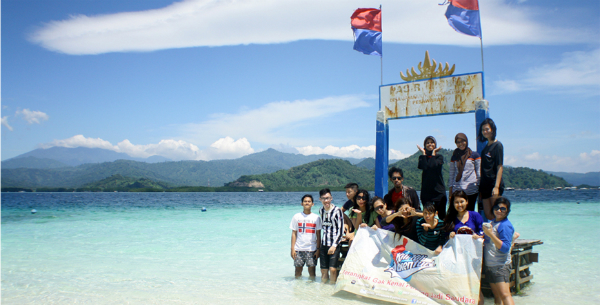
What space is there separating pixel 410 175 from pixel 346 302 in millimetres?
52804

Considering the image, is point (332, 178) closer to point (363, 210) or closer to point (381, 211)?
point (363, 210)

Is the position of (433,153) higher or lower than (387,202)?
higher

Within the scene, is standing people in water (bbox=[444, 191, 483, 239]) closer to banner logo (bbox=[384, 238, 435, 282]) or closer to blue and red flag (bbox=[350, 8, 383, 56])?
banner logo (bbox=[384, 238, 435, 282])

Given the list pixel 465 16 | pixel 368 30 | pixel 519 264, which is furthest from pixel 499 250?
pixel 368 30

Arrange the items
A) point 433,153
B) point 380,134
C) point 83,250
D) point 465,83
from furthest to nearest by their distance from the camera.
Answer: point 83,250, point 380,134, point 465,83, point 433,153

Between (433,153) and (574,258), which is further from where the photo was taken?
(574,258)

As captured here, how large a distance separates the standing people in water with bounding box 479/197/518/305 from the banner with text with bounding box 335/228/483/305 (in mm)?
140

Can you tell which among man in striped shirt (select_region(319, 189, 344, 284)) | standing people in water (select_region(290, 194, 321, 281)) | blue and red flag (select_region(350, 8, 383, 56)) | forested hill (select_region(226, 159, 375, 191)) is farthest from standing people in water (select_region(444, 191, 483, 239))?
forested hill (select_region(226, 159, 375, 191))

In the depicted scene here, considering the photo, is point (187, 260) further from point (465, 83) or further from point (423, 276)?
point (465, 83)

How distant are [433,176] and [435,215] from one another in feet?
2.67

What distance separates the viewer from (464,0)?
21.2ft

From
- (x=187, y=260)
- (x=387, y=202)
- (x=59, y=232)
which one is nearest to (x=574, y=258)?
(x=387, y=202)

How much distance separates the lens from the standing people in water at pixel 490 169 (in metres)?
4.88

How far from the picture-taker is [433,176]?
17.8ft
